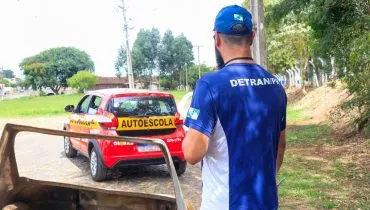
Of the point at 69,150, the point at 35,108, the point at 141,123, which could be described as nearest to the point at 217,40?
the point at 141,123

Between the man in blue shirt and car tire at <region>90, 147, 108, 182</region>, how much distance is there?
5.68 metres

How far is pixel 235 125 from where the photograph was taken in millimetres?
2193

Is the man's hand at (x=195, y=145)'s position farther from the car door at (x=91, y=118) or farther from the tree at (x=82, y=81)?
the tree at (x=82, y=81)

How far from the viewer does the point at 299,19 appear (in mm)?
12820

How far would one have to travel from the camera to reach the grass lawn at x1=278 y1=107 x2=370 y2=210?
241 inches

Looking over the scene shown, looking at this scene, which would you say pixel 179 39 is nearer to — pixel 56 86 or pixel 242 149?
pixel 56 86

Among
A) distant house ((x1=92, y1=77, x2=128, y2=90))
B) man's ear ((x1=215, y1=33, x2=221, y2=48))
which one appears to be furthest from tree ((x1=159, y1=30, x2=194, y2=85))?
man's ear ((x1=215, y1=33, x2=221, y2=48))

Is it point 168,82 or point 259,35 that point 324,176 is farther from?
point 168,82

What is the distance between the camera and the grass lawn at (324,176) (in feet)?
20.1

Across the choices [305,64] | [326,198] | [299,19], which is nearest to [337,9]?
[299,19]

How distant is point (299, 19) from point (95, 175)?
778 centimetres

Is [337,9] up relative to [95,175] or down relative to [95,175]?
up

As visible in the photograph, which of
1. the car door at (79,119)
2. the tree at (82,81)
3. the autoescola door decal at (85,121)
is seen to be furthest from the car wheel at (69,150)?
the tree at (82,81)

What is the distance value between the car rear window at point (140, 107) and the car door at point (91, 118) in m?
0.50
